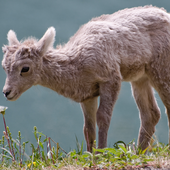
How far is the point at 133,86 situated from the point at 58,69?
1915 millimetres

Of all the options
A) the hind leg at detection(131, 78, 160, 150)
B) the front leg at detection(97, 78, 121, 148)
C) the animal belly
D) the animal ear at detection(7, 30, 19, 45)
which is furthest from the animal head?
the hind leg at detection(131, 78, 160, 150)

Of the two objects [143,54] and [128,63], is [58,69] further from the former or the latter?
[143,54]

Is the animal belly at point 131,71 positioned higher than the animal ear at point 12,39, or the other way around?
the animal ear at point 12,39

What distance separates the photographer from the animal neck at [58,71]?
14.0 ft

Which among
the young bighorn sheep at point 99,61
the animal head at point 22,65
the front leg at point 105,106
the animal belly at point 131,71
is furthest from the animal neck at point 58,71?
the animal belly at point 131,71

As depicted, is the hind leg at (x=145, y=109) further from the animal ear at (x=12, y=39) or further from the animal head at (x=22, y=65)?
the animal ear at (x=12, y=39)

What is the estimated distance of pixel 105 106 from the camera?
428 cm

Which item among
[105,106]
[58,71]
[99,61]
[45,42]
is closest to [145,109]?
[105,106]

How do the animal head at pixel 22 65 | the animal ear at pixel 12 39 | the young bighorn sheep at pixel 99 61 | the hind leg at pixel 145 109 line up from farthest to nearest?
the hind leg at pixel 145 109 < the animal ear at pixel 12 39 < the young bighorn sheep at pixel 99 61 < the animal head at pixel 22 65

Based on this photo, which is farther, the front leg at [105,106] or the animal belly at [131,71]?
the animal belly at [131,71]

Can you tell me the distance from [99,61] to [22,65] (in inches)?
43.7

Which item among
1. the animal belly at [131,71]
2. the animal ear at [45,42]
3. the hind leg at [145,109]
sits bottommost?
the hind leg at [145,109]

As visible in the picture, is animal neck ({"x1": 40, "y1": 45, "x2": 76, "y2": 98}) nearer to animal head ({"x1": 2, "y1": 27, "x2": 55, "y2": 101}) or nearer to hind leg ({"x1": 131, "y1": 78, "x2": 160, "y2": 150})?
animal head ({"x1": 2, "y1": 27, "x2": 55, "y2": 101})

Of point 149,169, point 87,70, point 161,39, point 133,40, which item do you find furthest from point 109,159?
point 161,39
